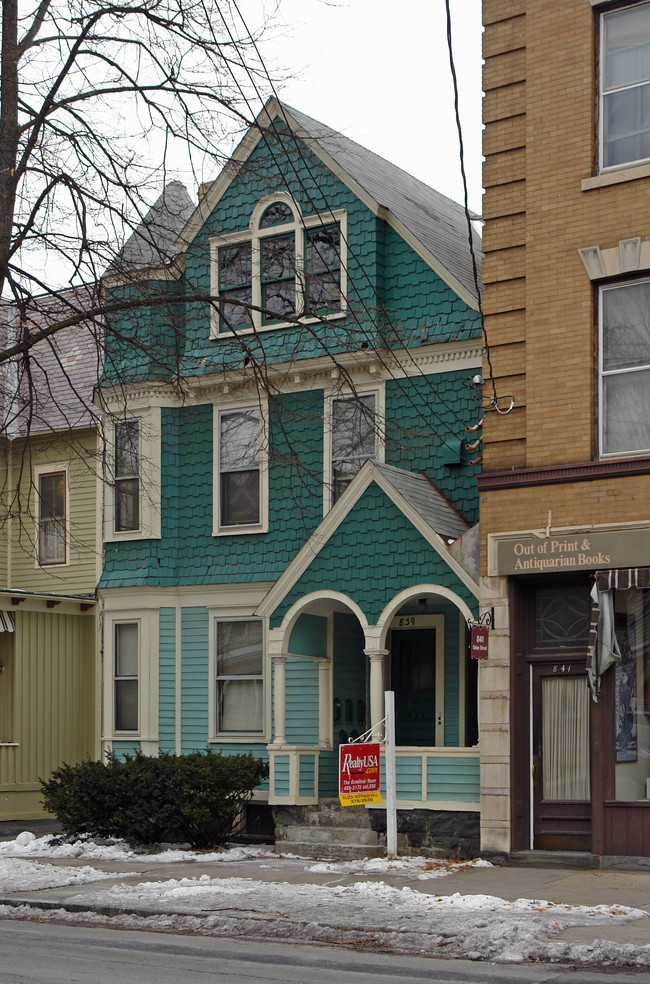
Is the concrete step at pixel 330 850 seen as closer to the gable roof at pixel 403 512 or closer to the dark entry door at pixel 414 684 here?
the dark entry door at pixel 414 684

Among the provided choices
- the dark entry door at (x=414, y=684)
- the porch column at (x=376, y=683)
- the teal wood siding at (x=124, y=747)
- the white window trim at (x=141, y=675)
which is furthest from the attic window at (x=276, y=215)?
the teal wood siding at (x=124, y=747)

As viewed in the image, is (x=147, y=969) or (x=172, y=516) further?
(x=172, y=516)

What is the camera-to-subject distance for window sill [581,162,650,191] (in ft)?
46.5

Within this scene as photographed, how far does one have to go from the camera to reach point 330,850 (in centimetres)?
1583

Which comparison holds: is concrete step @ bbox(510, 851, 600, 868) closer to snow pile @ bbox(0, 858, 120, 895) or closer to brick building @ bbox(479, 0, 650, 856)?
brick building @ bbox(479, 0, 650, 856)

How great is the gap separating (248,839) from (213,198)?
985cm

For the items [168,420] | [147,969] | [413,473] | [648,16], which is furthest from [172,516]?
[147,969]

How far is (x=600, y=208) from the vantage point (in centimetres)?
1451

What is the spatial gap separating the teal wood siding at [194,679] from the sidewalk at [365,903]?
426 cm

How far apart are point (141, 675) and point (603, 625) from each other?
858cm

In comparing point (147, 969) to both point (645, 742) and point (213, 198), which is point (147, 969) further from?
point (213, 198)

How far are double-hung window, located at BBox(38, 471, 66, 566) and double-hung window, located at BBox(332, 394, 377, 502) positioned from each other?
6.93 m

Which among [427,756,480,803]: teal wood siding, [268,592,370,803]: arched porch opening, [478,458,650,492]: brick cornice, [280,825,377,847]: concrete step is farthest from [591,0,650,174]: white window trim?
[280,825,377,847]: concrete step

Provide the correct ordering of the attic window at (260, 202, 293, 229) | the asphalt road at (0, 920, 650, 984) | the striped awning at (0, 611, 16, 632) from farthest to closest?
1. the striped awning at (0, 611, 16, 632)
2. the attic window at (260, 202, 293, 229)
3. the asphalt road at (0, 920, 650, 984)
